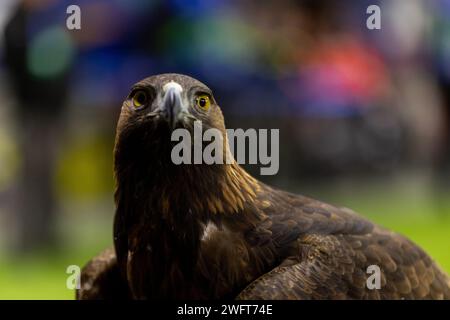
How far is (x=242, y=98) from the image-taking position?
12.2 metres

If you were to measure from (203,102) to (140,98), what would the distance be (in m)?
0.31

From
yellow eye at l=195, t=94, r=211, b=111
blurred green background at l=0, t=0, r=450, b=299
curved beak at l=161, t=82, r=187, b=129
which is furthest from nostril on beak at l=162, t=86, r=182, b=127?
blurred green background at l=0, t=0, r=450, b=299

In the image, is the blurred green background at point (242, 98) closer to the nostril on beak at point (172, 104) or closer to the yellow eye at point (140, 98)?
the yellow eye at point (140, 98)

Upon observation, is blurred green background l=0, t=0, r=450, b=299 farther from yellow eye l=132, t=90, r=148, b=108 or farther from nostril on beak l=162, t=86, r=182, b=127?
nostril on beak l=162, t=86, r=182, b=127

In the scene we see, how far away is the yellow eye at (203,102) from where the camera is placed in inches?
159

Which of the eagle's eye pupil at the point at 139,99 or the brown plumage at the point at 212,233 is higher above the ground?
the eagle's eye pupil at the point at 139,99

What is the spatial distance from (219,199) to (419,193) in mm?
10319

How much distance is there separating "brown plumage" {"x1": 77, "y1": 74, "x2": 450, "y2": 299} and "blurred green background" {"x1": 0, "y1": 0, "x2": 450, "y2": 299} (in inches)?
214

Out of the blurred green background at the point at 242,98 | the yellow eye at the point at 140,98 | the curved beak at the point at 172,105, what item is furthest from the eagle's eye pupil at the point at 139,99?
the blurred green background at the point at 242,98

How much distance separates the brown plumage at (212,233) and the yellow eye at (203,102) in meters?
0.02

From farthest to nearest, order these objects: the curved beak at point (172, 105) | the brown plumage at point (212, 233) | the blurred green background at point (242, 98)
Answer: the blurred green background at point (242, 98) < the brown plumage at point (212, 233) < the curved beak at point (172, 105)

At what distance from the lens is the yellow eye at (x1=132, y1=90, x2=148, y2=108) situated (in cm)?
407

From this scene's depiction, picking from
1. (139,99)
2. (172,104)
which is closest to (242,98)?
(139,99)

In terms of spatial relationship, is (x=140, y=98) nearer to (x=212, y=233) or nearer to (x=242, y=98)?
(x=212, y=233)
